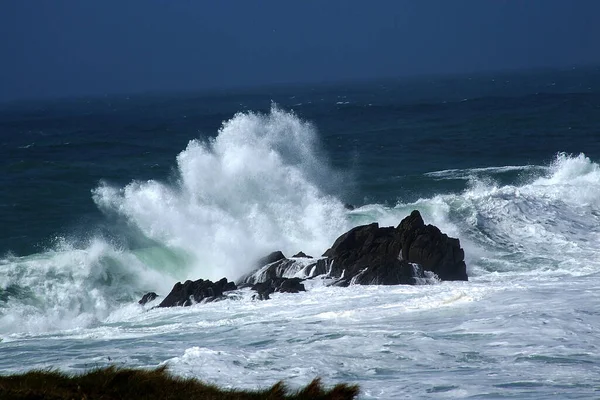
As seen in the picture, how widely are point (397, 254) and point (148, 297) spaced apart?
22.6ft

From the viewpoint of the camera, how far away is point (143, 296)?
938 inches

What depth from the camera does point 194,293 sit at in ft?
72.3

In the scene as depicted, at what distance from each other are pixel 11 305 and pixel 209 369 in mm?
11877

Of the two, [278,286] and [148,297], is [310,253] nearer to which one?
[278,286]

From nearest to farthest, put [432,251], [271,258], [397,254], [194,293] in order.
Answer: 1. [194,293]
2. [432,251]
3. [397,254]
4. [271,258]

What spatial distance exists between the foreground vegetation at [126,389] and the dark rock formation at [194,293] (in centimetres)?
1115

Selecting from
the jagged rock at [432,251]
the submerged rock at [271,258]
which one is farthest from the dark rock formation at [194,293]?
the jagged rock at [432,251]

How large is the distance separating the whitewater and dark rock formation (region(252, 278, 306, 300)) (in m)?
0.42

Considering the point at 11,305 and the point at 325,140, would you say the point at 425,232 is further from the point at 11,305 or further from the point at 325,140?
the point at 325,140

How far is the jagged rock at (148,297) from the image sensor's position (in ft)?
76.2

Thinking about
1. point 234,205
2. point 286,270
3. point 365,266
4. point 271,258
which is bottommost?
point 286,270

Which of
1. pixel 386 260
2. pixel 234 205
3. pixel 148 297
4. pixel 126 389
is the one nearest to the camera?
pixel 126 389

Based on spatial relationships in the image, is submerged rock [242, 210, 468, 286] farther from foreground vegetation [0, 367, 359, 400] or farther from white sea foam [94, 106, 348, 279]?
foreground vegetation [0, 367, 359, 400]

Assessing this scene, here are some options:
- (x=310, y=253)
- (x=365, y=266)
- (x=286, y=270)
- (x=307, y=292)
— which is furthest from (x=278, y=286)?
(x=310, y=253)
